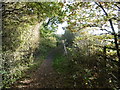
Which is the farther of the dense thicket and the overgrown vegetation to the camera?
the dense thicket

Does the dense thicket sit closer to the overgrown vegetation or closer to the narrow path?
the overgrown vegetation

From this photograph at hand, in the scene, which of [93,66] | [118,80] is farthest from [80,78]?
[118,80]

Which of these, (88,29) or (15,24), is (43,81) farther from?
(88,29)

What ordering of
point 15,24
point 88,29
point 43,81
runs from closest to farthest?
point 88,29 → point 15,24 → point 43,81

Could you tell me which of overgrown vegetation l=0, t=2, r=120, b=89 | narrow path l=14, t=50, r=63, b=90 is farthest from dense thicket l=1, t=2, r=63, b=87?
narrow path l=14, t=50, r=63, b=90

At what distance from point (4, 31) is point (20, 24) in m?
0.85

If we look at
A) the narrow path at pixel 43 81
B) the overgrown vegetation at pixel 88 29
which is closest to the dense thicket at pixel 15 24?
the overgrown vegetation at pixel 88 29

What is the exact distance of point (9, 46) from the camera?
4395 mm

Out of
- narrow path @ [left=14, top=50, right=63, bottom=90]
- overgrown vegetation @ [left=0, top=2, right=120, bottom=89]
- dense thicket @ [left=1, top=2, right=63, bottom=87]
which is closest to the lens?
overgrown vegetation @ [left=0, top=2, right=120, bottom=89]

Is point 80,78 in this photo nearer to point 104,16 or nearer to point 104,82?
point 104,82

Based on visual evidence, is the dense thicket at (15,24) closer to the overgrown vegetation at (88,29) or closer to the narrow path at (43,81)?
the overgrown vegetation at (88,29)

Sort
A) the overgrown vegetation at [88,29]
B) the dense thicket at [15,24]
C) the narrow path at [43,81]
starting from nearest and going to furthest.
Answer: the overgrown vegetation at [88,29] < the dense thicket at [15,24] < the narrow path at [43,81]

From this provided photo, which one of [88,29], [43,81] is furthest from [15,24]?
[88,29]

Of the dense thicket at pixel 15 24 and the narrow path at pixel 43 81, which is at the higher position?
the dense thicket at pixel 15 24
